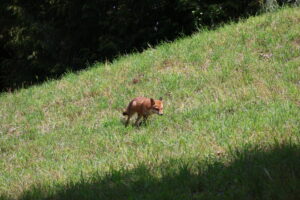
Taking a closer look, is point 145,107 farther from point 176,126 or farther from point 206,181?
point 206,181

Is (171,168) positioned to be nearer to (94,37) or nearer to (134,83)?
(134,83)

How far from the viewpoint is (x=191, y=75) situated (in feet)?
41.4

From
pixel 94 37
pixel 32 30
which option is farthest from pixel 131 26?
pixel 32 30

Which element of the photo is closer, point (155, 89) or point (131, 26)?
point (155, 89)

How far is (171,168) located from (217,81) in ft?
16.7

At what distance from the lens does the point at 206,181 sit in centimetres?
625

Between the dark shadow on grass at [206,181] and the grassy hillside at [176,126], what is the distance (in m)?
0.02

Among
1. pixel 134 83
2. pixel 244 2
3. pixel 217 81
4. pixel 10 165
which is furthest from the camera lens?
pixel 244 2

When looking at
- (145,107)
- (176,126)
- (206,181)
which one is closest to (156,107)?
(145,107)

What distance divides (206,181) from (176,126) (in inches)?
142

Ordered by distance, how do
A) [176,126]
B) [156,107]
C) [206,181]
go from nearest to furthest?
[206,181] < [176,126] < [156,107]

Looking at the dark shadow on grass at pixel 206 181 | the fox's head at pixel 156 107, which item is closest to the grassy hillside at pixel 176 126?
the dark shadow on grass at pixel 206 181

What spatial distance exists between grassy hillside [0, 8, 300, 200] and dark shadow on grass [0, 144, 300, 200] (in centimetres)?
2

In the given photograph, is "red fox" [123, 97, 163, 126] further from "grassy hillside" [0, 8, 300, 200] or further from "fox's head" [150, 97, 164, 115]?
"grassy hillside" [0, 8, 300, 200]
